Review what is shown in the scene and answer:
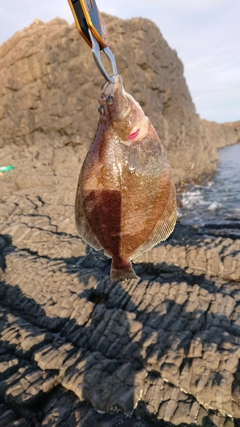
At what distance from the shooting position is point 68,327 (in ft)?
17.0

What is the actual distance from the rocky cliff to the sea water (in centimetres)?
300

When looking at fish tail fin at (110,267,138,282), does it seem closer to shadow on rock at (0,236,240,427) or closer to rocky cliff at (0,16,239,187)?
shadow on rock at (0,236,240,427)

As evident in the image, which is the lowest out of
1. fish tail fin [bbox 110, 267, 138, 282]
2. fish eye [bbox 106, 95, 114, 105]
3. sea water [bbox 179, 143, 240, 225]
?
sea water [bbox 179, 143, 240, 225]

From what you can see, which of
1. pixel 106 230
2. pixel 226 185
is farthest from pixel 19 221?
pixel 226 185

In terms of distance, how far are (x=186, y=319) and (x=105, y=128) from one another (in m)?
3.87

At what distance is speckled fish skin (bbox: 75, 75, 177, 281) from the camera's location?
2191mm

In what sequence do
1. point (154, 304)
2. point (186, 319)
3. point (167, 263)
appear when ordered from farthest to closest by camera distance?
point (167, 263) < point (154, 304) < point (186, 319)

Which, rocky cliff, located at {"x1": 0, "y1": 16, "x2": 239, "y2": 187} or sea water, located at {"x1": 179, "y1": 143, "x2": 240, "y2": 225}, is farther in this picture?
rocky cliff, located at {"x1": 0, "y1": 16, "x2": 239, "y2": 187}

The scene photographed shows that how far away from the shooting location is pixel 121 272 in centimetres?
245

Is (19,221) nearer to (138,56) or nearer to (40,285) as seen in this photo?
(40,285)

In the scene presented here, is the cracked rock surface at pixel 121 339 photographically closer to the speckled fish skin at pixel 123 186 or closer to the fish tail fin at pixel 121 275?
the fish tail fin at pixel 121 275

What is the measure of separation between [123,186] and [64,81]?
16689mm

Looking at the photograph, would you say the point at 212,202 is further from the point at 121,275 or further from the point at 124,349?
the point at 121,275

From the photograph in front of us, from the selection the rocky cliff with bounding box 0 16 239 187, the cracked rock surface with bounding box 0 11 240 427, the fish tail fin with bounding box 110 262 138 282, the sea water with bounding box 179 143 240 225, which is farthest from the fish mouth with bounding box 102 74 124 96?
A: the rocky cliff with bounding box 0 16 239 187
